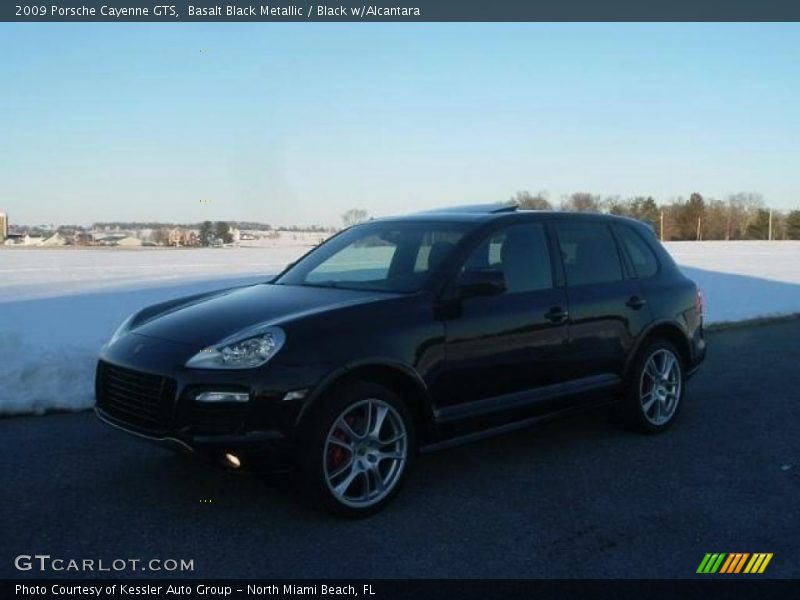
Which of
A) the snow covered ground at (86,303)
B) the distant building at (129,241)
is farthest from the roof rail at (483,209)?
the distant building at (129,241)

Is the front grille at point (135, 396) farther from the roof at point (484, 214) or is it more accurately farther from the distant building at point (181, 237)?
the distant building at point (181, 237)

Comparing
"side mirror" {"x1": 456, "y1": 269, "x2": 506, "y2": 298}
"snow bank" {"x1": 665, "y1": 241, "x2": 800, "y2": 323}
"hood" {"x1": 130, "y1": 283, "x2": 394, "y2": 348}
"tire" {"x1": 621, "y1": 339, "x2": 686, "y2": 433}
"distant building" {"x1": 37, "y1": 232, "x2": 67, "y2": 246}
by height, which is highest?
"side mirror" {"x1": 456, "y1": 269, "x2": 506, "y2": 298}

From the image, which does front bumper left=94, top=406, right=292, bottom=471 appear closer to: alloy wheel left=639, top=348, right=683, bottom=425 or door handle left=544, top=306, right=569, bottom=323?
door handle left=544, top=306, right=569, bottom=323

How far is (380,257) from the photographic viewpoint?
5457 mm

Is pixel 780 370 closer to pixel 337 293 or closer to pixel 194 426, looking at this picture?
pixel 337 293

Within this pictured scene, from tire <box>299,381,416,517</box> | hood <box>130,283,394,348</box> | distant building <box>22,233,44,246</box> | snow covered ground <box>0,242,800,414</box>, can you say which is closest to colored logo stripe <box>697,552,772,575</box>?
tire <box>299,381,416,517</box>

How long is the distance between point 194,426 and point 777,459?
4003mm

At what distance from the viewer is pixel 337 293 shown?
4789mm

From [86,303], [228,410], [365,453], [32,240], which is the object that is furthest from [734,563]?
[32,240]

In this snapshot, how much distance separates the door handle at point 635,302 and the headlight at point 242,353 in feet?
9.61

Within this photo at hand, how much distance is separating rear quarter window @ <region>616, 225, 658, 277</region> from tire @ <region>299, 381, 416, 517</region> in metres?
2.66

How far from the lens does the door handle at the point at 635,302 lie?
18.9 feet

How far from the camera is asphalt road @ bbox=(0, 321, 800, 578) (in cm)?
368

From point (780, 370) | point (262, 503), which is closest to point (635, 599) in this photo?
point (262, 503)
